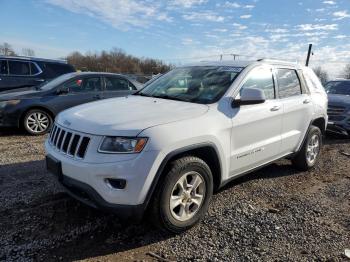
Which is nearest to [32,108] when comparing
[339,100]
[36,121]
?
[36,121]

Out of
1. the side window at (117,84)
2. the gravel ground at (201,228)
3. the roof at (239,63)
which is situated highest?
the roof at (239,63)

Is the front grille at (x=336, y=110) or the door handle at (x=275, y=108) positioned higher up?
the door handle at (x=275, y=108)

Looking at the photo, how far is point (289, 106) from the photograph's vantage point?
191 inches

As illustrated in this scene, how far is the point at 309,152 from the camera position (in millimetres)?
5715

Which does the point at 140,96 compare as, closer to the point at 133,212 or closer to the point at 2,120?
the point at 133,212

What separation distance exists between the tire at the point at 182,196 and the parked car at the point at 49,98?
535 centimetres

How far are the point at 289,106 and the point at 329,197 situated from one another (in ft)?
4.51

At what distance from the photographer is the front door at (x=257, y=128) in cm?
389

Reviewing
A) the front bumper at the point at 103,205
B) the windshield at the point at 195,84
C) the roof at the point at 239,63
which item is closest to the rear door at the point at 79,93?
the windshield at the point at 195,84

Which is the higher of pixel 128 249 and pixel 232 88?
pixel 232 88

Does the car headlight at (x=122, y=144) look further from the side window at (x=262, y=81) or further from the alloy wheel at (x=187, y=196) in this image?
the side window at (x=262, y=81)

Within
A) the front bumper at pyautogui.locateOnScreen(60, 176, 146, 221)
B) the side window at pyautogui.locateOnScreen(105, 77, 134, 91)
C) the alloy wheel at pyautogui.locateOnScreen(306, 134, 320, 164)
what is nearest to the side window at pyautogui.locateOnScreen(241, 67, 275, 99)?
the alloy wheel at pyautogui.locateOnScreen(306, 134, 320, 164)

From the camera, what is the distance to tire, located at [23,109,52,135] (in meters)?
7.61

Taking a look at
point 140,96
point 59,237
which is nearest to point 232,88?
point 140,96
